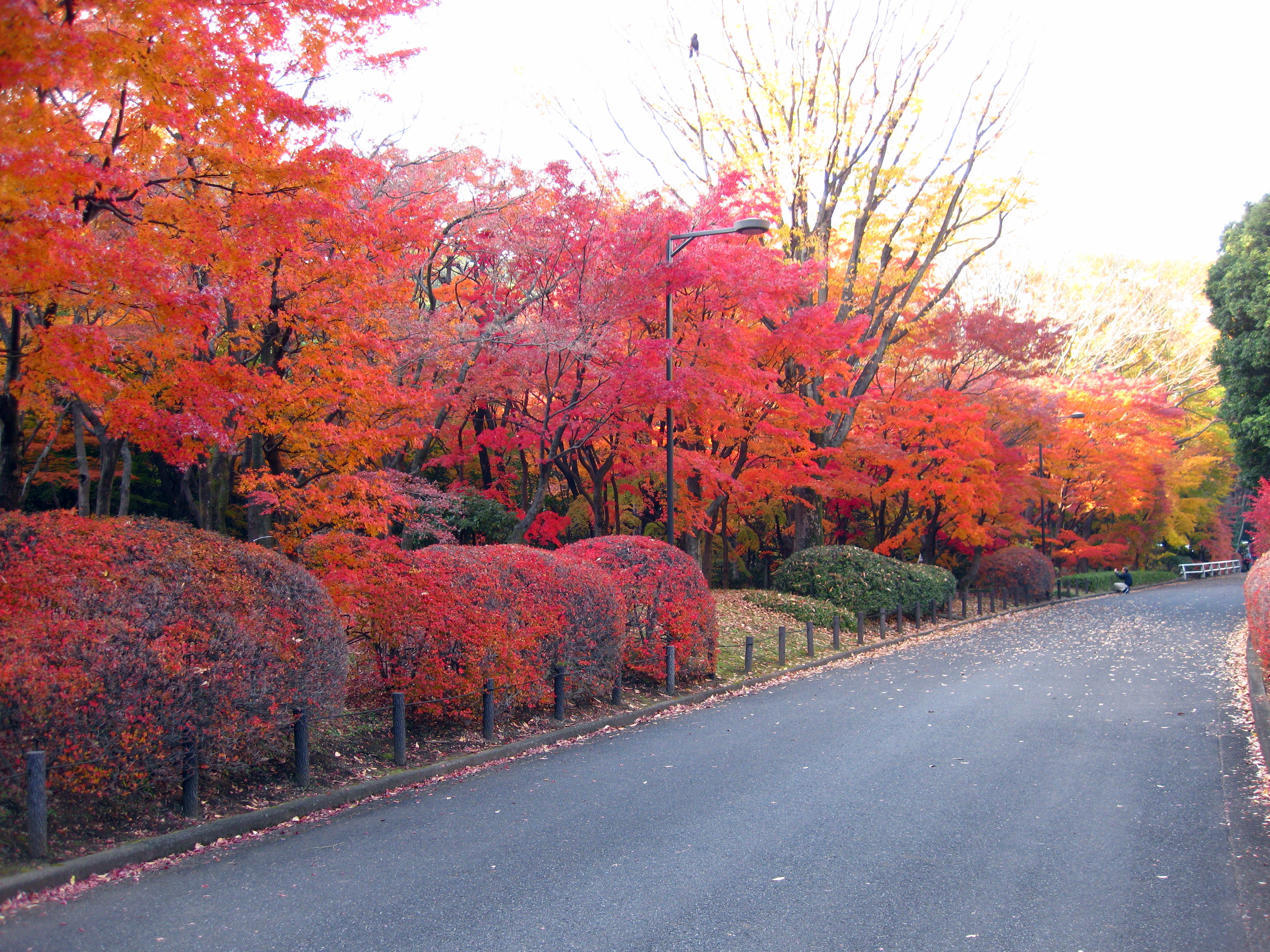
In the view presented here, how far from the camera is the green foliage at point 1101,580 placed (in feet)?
145

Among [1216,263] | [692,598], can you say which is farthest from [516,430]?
[1216,263]

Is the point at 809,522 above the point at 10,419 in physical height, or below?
below

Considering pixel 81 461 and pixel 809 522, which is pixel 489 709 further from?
pixel 809 522

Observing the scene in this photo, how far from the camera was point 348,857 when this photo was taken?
591 cm

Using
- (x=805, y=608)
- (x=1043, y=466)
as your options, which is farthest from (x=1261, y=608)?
(x=1043, y=466)

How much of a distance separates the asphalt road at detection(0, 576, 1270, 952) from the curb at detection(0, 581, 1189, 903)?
256 millimetres

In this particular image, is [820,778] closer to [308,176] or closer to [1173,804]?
[1173,804]

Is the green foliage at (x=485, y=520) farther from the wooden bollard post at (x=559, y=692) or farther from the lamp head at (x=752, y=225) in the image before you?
the wooden bollard post at (x=559, y=692)

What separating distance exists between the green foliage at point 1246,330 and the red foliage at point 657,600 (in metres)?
17.6

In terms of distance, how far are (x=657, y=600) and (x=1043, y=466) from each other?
2818 cm

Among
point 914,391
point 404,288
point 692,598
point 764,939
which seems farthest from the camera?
point 914,391

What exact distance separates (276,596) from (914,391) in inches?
1025

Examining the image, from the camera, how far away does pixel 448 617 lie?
9.02m

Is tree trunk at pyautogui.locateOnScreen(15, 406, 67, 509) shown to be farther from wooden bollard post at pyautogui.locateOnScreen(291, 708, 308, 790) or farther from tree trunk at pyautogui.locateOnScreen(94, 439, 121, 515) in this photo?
wooden bollard post at pyautogui.locateOnScreen(291, 708, 308, 790)
